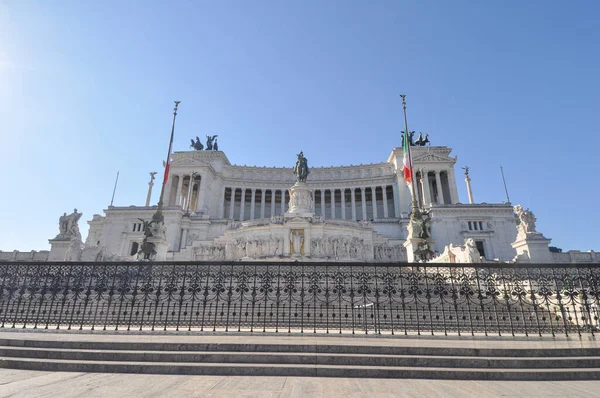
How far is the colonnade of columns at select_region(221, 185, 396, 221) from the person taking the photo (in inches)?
2566

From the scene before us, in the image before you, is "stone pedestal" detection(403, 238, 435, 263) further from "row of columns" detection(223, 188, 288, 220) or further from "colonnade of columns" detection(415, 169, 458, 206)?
"row of columns" detection(223, 188, 288, 220)

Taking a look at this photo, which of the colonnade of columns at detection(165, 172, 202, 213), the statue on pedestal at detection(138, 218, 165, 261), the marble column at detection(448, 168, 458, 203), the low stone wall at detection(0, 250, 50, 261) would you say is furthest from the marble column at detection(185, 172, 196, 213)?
the marble column at detection(448, 168, 458, 203)

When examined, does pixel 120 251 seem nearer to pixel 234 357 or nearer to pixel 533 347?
pixel 234 357

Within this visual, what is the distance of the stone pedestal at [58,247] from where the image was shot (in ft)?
84.7

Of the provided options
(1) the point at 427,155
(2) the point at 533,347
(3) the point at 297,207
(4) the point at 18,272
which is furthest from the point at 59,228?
(1) the point at 427,155

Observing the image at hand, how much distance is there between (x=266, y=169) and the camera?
70.1m

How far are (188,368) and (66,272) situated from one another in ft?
25.6

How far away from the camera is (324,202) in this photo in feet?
225

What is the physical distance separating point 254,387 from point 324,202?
64078 millimetres

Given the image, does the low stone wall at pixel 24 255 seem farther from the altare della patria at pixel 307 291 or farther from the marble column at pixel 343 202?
the marble column at pixel 343 202

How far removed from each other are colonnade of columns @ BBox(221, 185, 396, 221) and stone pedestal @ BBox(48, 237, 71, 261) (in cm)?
3821

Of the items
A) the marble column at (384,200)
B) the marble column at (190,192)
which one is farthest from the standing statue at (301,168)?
the marble column at (190,192)

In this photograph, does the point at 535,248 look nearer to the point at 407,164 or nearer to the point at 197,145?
the point at 407,164

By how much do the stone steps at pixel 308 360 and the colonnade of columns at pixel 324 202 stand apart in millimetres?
57143
